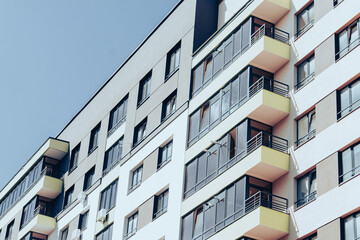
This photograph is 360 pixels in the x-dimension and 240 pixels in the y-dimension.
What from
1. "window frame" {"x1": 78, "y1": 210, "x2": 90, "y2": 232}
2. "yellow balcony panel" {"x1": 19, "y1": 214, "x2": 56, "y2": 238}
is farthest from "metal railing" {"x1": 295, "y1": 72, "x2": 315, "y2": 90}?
"yellow balcony panel" {"x1": 19, "y1": 214, "x2": 56, "y2": 238}

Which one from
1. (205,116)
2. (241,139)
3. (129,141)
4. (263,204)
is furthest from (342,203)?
(129,141)

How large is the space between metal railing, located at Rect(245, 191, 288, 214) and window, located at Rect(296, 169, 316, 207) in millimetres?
813

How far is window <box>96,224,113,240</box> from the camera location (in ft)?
157

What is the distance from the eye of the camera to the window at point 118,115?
52.7m

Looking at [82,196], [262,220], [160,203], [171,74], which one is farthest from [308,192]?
[82,196]

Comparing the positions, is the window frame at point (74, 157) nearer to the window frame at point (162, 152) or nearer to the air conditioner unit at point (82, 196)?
the air conditioner unit at point (82, 196)

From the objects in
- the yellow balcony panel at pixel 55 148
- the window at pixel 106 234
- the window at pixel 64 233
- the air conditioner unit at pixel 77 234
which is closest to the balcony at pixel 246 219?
the window at pixel 106 234

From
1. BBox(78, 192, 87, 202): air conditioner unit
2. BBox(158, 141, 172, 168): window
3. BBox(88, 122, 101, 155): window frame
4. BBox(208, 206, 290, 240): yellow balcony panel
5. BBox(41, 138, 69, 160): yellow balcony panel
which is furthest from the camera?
BBox(41, 138, 69, 160): yellow balcony panel

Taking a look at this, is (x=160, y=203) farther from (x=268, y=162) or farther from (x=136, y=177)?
(x=268, y=162)

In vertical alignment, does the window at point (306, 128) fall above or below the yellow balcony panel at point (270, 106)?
below

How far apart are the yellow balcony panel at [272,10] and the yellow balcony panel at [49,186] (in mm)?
25571

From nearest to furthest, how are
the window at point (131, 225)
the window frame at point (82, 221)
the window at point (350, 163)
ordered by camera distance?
the window at point (350, 163)
the window at point (131, 225)
the window frame at point (82, 221)

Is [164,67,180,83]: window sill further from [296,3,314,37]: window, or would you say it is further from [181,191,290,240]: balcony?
[181,191,290,240]: balcony

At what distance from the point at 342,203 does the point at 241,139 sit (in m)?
7.67
